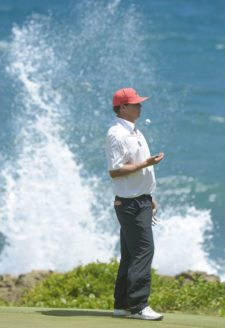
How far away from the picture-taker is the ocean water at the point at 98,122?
1652 cm

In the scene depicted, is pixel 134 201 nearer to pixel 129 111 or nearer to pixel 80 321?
pixel 129 111

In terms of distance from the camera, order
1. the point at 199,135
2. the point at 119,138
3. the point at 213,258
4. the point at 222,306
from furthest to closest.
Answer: the point at 199,135
the point at 213,258
the point at 222,306
the point at 119,138

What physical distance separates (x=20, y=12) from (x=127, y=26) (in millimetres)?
2527

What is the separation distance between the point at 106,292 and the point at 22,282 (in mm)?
1453

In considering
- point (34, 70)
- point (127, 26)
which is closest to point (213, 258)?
point (34, 70)

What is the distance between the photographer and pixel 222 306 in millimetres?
8820

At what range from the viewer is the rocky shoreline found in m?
10.9

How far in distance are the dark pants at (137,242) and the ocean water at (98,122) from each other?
23.2ft

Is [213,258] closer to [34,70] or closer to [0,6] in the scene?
[34,70]

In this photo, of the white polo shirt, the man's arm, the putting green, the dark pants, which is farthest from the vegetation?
the man's arm

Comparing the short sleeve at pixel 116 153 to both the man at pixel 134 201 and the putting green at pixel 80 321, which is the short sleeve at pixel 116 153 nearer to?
the man at pixel 134 201

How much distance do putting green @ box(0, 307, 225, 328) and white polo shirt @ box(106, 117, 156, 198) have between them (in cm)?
78

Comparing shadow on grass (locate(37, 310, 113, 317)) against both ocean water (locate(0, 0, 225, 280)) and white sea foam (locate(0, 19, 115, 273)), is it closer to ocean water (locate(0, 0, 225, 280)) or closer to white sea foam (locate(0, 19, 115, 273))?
ocean water (locate(0, 0, 225, 280))

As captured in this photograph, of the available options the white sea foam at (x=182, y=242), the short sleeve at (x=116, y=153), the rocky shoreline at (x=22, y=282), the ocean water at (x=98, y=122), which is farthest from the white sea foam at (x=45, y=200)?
the short sleeve at (x=116, y=153)
